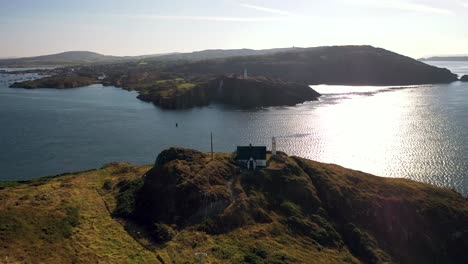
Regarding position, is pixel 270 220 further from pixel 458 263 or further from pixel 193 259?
pixel 458 263

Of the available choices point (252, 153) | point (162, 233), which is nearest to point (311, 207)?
point (252, 153)

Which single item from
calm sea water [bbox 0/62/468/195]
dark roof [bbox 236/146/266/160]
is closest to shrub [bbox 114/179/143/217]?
dark roof [bbox 236/146/266/160]

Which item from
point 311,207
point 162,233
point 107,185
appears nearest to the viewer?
point 162,233

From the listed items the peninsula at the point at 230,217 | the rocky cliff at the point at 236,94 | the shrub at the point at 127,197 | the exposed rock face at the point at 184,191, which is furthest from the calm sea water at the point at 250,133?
the exposed rock face at the point at 184,191

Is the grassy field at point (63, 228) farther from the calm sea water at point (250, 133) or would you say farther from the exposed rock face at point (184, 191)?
the calm sea water at point (250, 133)

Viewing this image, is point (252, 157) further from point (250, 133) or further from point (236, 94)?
point (236, 94)

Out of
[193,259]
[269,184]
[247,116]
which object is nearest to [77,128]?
[247,116]
